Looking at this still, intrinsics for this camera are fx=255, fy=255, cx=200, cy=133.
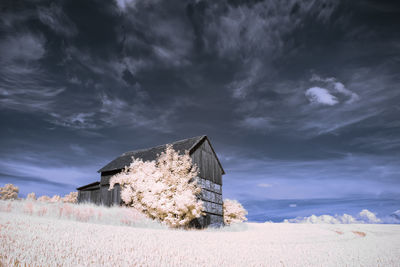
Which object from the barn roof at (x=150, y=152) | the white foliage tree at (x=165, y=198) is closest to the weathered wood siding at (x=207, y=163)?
the barn roof at (x=150, y=152)

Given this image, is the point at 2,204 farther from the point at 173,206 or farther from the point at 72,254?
the point at 72,254

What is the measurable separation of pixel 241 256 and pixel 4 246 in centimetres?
416

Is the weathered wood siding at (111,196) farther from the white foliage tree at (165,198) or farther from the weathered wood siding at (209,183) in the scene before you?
the weathered wood siding at (209,183)

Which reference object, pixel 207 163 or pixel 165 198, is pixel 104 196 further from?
pixel 165 198

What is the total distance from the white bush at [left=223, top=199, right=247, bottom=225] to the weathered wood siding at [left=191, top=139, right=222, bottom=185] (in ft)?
9.54

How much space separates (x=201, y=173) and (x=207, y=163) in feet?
7.01

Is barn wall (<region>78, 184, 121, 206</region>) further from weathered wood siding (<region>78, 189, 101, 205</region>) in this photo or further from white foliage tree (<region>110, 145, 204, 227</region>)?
white foliage tree (<region>110, 145, 204, 227</region>)

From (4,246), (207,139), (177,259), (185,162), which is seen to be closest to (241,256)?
(177,259)

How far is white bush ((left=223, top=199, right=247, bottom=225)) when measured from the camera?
29761 millimetres

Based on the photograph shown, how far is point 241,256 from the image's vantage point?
17.0ft

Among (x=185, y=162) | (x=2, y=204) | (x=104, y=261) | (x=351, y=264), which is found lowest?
(x=351, y=264)

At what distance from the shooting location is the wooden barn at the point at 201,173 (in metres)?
25.9

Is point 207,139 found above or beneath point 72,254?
above

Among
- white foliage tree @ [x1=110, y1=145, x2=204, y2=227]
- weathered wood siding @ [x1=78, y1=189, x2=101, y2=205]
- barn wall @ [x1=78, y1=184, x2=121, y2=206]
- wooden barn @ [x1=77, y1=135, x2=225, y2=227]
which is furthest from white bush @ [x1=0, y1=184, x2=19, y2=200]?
white foliage tree @ [x1=110, y1=145, x2=204, y2=227]
